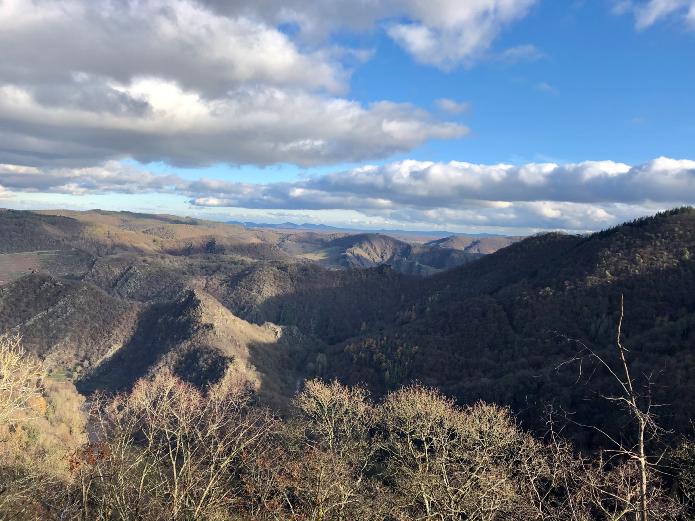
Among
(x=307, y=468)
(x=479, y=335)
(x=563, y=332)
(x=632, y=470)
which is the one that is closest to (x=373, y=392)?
(x=479, y=335)

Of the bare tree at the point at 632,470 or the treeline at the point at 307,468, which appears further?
the treeline at the point at 307,468

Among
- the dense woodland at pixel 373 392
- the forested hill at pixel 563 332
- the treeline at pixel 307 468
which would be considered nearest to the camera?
the treeline at pixel 307 468

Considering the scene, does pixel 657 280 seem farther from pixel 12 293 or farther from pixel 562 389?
pixel 12 293

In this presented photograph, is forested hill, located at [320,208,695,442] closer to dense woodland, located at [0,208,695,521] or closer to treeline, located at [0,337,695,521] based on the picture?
dense woodland, located at [0,208,695,521]

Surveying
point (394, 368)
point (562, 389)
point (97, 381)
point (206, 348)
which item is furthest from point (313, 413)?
point (97, 381)

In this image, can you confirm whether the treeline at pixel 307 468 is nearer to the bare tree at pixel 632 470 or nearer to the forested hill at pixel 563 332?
the bare tree at pixel 632 470

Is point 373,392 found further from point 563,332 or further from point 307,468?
point 307,468

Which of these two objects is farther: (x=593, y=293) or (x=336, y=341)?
(x=336, y=341)

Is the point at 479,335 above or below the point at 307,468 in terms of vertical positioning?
below

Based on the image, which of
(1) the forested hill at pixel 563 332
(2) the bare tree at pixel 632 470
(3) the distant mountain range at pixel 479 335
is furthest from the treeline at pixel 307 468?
(3) the distant mountain range at pixel 479 335
